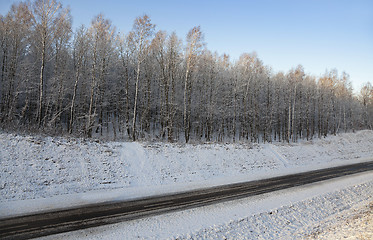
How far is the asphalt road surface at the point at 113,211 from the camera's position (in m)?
6.91

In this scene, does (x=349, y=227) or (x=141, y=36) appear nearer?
(x=349, y=227)

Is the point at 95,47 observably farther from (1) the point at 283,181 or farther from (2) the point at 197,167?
(1) the point at 283,181

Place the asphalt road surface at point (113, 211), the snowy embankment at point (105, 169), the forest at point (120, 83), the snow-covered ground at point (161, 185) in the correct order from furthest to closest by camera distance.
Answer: the forest at point (120, 83) < the snowy embankment at point (105, 169) < the snow-covered ground at point (161, 185) < the asphalt road surface at point (113, 211)

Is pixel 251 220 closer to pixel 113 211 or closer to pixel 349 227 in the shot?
pixel 349 227

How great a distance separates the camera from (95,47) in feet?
70.2

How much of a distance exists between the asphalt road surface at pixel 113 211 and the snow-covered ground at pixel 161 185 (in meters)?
0.68

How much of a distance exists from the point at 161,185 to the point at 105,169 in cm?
390

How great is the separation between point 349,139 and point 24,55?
5948 cm

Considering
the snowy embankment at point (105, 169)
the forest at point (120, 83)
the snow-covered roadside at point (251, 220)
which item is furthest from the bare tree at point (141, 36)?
the snow-covered roadside at point (251, 220)

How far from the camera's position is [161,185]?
43.8 ft

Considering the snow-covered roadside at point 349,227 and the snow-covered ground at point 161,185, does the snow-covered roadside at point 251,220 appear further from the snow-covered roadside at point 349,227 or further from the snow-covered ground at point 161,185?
the snow-covered roadside at point 349,227

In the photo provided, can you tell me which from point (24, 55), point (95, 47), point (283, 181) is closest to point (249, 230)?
point (283, 181)

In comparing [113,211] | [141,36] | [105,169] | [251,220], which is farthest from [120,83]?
[251,220]

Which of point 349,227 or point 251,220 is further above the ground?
point 349,227
